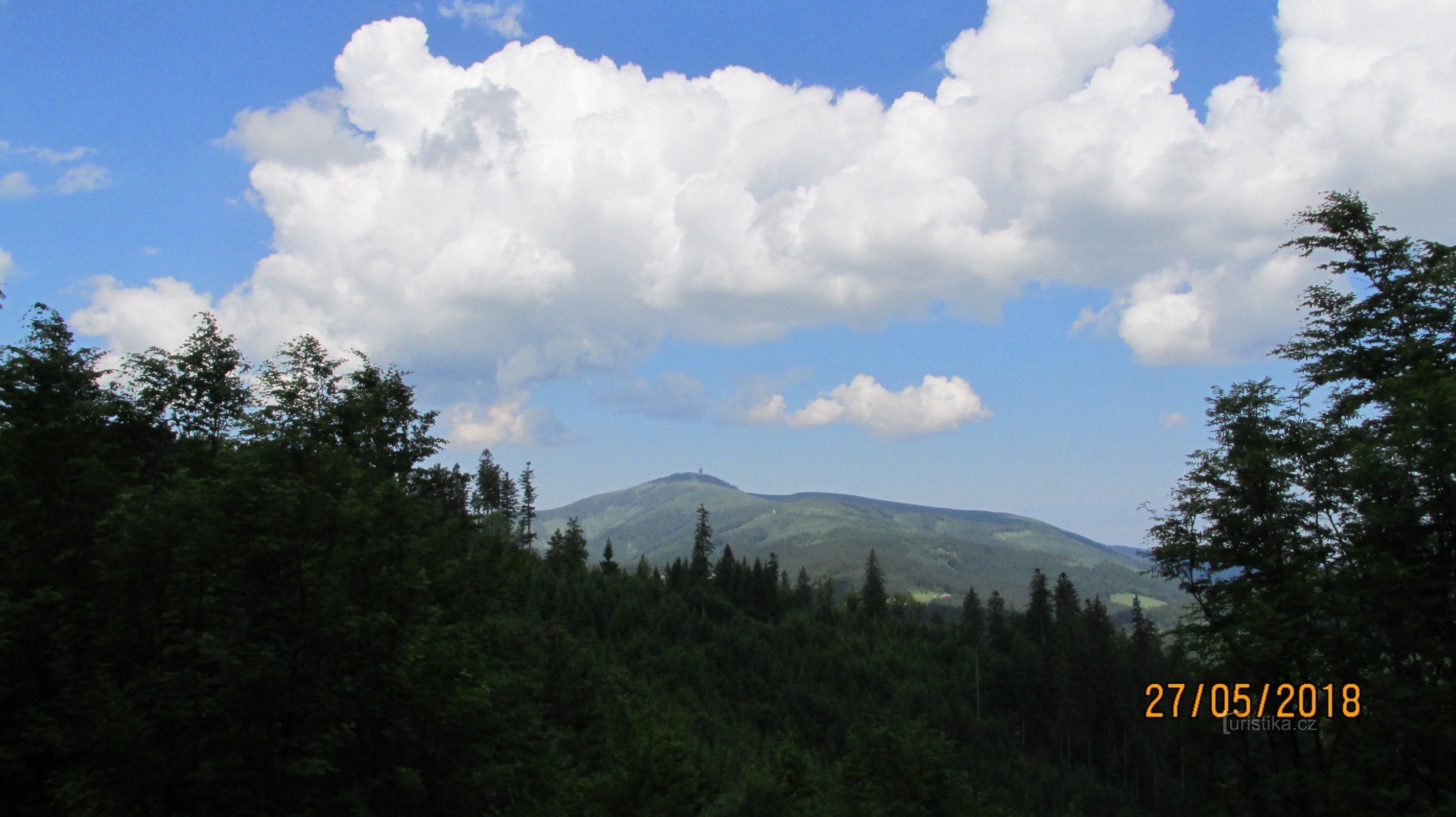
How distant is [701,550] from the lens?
134 m

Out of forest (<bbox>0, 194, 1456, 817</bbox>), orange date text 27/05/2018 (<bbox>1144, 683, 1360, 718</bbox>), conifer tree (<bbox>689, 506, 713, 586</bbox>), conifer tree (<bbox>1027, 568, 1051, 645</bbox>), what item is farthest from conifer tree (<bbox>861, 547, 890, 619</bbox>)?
orange date text 27/05/2018 (<bbox>1144, 683, 1360, 718</bbox>)

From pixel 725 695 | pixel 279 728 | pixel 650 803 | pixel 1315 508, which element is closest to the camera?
pixel 279 728

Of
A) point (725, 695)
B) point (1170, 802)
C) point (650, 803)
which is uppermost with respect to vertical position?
point (650, 803)

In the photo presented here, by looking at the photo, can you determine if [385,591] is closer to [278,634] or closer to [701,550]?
[278,634]

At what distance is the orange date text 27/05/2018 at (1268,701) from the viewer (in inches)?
663

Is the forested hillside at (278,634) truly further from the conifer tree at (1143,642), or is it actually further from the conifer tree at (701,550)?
the conifer tree at (701,550)

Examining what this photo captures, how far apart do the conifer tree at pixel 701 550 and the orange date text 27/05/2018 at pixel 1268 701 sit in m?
103

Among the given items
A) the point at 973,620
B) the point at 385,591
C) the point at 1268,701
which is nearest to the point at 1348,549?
the point at 1268,701

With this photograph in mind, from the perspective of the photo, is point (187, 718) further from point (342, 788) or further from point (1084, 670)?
point (1084, 670)

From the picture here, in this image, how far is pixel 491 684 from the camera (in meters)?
20.3

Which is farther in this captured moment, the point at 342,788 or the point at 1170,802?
the point at 1170,802

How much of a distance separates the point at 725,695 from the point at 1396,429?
9105 centimetres

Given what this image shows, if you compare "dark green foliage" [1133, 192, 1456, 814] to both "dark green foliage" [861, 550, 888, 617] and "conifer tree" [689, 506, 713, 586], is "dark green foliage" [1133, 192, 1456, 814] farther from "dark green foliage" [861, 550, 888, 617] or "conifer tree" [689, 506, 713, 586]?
"dark green foliage" [861, 550, 888, 617]

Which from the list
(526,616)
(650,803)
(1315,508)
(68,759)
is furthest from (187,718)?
→ (526,616)
